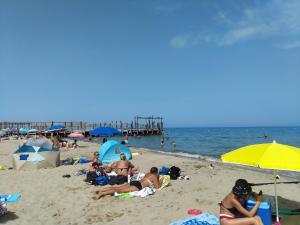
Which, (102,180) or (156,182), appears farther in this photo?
(102,180)

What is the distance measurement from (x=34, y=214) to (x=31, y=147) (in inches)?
263

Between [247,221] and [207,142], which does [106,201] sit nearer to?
[247,221]

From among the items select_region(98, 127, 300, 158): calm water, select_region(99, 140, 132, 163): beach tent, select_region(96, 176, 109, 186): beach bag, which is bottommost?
select_region(98, 127, 300, 158): calm water

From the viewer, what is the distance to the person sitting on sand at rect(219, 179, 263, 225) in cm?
525

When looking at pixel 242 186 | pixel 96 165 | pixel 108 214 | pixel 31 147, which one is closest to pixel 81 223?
pixel 108 214

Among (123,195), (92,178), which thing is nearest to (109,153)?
(92,178)

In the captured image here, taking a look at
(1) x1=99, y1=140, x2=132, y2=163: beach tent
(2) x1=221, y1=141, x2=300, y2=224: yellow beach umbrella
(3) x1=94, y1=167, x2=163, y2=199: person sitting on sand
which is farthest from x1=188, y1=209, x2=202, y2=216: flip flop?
(1) x1=99, y1=140, x2=132, y2=163: beach tent

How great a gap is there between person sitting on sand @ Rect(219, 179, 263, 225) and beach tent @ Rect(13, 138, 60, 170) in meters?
9.99

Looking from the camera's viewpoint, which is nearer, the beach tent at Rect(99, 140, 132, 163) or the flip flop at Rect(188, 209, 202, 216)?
the flip flop at Rect(188, 209, 202, 216)

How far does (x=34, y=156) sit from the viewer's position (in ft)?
44.8

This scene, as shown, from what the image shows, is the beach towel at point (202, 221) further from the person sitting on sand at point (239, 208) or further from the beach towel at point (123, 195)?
the beach towel at point (123, 195)

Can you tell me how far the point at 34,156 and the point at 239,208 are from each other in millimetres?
10388

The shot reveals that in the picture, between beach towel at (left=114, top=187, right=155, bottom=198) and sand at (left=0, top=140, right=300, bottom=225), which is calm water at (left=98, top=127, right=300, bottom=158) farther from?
beach towel at (left=114, top=187, right=155, bottom=198)

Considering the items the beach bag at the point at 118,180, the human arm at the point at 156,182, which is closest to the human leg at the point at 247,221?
the human arm at the point at 156,182
